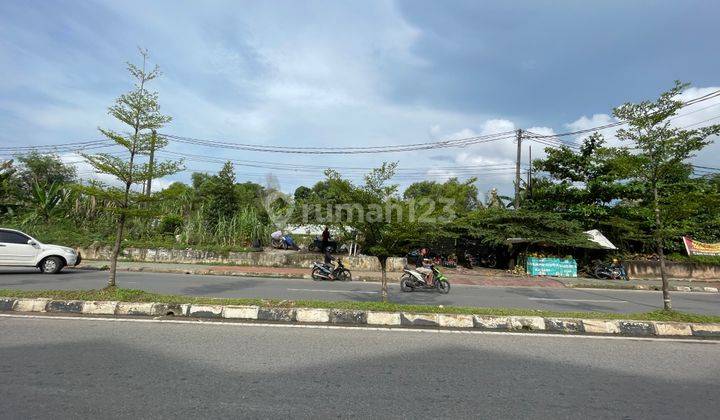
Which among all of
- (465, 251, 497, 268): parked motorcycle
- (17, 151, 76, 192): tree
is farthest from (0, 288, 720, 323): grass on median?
(17, 151, 76, 192): tree

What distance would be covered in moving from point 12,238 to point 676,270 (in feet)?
99.3

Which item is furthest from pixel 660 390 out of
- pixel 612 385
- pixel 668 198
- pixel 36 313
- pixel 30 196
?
pixel 30 196

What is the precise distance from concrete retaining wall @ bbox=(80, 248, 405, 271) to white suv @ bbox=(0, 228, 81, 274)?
470 centimetres

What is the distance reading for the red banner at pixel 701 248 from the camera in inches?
862

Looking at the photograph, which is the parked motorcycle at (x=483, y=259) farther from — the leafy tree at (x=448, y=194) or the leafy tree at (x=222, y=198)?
the leafy tree at (x=222, y=198)

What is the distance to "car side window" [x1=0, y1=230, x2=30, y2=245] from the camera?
13031 millimetres

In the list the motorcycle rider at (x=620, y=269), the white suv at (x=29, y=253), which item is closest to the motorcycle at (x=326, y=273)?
the white suv at (x=29, y=253)

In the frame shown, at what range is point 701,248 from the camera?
22078 mm

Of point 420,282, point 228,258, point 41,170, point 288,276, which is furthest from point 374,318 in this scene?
point 41,170

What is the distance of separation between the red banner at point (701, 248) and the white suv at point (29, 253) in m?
30.3

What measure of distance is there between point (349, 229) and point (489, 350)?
3.87 m

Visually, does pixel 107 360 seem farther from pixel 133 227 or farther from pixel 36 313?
pixel 133 227

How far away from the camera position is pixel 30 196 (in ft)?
77.9

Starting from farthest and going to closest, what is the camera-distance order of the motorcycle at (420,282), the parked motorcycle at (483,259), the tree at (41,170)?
1. the tree at (41,170)
2. the parked motorcycle at (483,259)
3. the motorcycle at (420,282)
